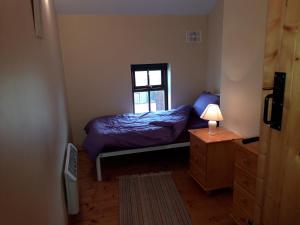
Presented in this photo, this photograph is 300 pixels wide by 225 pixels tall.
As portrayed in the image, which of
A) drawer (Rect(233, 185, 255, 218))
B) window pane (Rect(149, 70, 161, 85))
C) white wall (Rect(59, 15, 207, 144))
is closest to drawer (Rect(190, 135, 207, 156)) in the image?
drawer (Rect(233, 185, 255, 218))

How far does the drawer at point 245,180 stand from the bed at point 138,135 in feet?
3.91

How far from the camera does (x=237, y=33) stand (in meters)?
2.47

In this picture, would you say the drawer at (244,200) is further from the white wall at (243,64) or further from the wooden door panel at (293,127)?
the wooden door panel at (293,127)

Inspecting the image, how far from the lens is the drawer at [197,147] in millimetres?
2541

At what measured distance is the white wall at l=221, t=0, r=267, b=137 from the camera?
86.9 inches

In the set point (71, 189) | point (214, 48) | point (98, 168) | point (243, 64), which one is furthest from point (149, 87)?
point (71, 189)

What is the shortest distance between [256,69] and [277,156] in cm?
124

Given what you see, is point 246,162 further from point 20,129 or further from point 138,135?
point 20,129

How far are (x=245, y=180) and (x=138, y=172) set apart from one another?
5.13 feet

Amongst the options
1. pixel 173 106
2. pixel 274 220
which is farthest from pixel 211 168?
pixel 173 106

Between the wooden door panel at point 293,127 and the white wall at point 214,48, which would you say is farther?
the white wall at point 214,48

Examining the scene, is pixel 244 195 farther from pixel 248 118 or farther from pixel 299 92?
pixel 299 92

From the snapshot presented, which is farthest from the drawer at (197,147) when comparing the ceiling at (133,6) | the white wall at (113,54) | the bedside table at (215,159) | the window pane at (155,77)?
the ceiling at (133,6)

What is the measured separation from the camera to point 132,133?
3.11 metres
